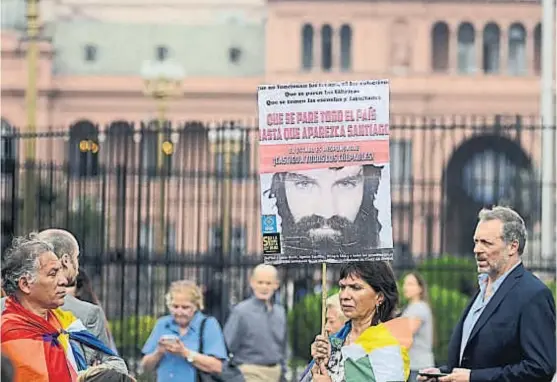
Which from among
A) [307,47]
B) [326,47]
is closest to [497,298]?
[307,47]

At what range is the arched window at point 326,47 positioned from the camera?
61.5 meters

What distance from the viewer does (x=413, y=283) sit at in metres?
11.4

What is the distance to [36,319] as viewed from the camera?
20.6 ft

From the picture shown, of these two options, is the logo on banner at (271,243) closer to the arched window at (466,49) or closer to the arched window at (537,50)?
the arched window at (537,50)

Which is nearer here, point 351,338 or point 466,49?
point 351,338

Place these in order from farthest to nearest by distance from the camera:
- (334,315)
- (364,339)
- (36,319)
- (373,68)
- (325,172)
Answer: (373,68) < (334,315) < (325,172) < (36,319) < (364,339)

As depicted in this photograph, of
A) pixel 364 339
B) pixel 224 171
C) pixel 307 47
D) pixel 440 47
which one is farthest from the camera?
pixel 440 47

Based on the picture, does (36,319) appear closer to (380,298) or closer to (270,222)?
(270,222)

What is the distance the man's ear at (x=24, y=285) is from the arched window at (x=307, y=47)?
5469cm

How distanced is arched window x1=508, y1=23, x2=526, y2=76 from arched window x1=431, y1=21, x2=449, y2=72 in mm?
2331

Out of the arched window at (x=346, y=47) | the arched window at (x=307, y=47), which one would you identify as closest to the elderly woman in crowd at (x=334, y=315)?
the arched window at (x=307, y=47)

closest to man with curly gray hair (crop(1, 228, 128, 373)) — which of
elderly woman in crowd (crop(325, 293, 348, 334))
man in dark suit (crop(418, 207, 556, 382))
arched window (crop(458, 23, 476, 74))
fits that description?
elderly woman in crowd (crop(325, 293, 348, 334))

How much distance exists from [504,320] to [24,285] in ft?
6.07

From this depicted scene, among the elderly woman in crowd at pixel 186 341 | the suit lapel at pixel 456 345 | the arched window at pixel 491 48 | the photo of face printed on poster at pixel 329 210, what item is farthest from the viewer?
the arched window at pixel 491 48
